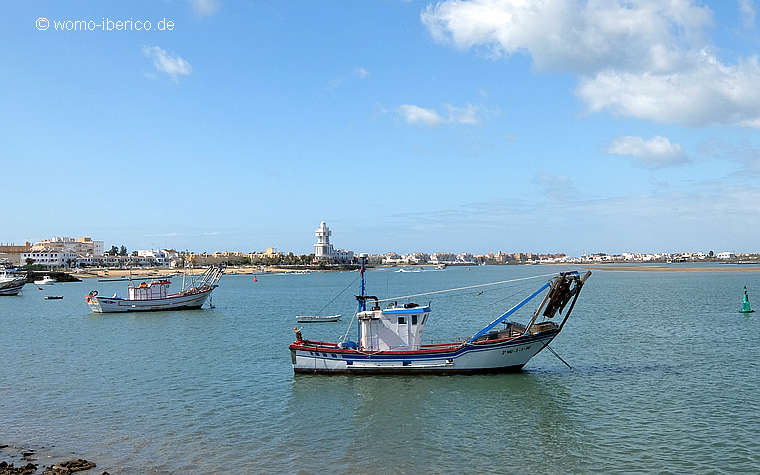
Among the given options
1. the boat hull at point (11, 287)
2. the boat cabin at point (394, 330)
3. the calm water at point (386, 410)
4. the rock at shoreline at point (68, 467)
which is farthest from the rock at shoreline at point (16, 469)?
the boat hull at point (11, 287)

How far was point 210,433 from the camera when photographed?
62.2 ft

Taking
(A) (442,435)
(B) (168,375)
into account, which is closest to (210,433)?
(A) (442,435)

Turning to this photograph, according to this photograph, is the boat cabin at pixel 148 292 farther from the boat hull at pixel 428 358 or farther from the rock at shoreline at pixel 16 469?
the rock at shoreline at pixel 16 469

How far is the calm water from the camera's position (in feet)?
54.4

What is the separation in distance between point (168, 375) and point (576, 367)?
62.8 feet

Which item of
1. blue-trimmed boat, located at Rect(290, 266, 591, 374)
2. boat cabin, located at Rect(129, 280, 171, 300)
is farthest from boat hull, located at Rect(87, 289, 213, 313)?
blue-trimmed boat, located at Rect(290, 266, 591, 374)

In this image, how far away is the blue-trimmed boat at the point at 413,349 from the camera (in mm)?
26141

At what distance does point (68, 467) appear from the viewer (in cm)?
1528

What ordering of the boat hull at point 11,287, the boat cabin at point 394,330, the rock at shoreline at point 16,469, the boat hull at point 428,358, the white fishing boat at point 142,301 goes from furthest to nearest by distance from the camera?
1. the boat hull at point 11,287
2. the white fishing boat at point 142,301
3. the boat cabin at point 394,330
4. the boat hull at point 428,358
5. the rock at shoreline at point 16,469

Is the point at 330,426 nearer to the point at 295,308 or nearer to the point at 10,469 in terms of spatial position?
the point at 10,469

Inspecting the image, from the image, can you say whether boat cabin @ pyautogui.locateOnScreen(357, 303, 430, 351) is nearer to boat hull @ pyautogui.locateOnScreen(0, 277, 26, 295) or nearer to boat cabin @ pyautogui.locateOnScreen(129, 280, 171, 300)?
boat cabin @ pyautogui.locateOnScreen(129, 280, 171, 300)

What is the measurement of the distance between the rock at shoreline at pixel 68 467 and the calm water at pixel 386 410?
2.41 feet

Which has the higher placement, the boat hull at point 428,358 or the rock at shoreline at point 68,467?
the boat hull at point 428,358

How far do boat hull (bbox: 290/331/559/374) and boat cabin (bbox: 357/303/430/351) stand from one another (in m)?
0.51
